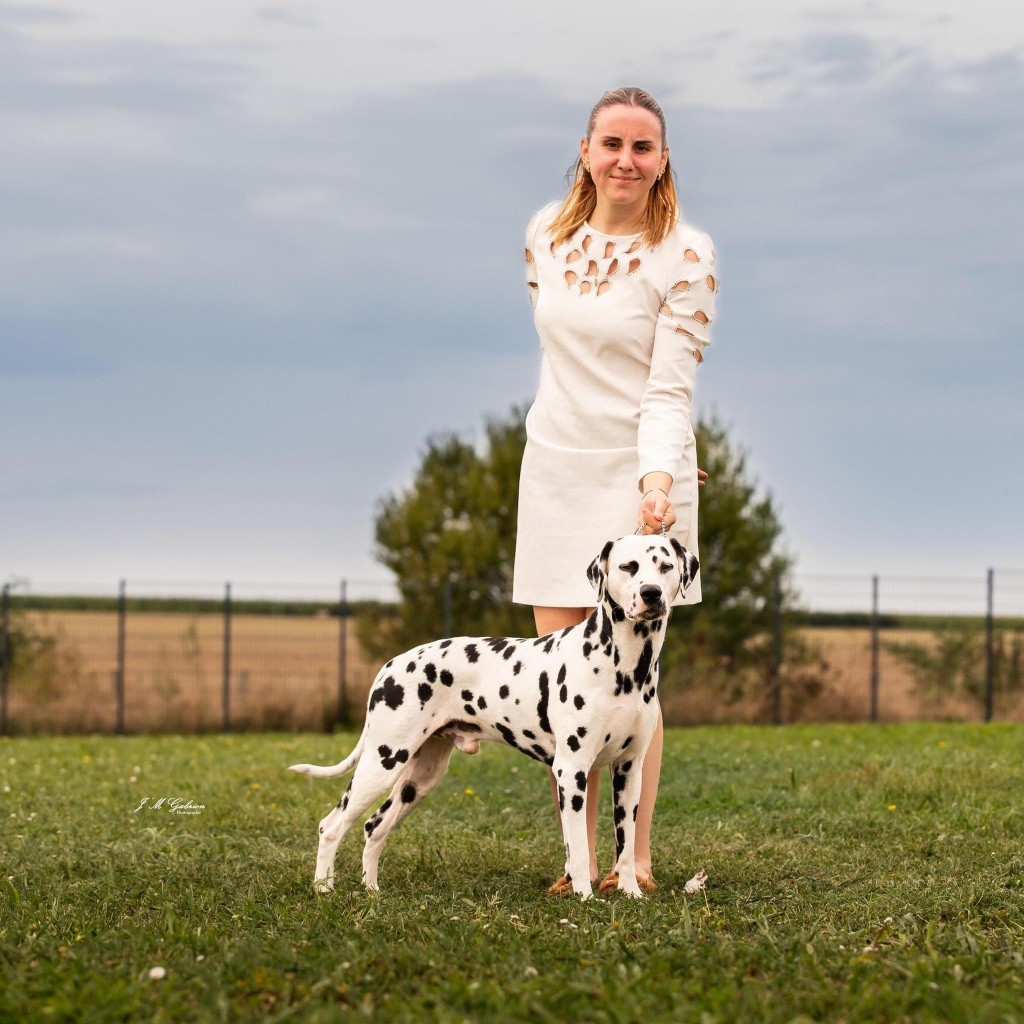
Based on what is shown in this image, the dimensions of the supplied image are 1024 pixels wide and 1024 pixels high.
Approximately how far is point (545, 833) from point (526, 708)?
8.23ft

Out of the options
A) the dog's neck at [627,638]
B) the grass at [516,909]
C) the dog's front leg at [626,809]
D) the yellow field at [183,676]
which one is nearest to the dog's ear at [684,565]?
the dog's neck at [627,638]

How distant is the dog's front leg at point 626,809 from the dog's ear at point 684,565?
2.46 feet

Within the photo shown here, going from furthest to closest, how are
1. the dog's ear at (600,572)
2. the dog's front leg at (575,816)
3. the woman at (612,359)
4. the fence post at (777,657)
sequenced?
the fence post at (777,657) → the woman at (612,359) → the dog's front leg at (575,816) → the dog's ear at (600,572)

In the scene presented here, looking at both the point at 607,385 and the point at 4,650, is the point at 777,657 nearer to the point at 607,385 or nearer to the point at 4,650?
the point at 4,650

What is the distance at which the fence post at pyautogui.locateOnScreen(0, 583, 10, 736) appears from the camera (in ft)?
67.6

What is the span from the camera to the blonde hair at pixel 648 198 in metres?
5.44

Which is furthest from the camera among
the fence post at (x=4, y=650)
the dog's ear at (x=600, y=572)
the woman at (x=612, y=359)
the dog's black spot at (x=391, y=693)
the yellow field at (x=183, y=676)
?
the yellow field at (x=183, y=676)

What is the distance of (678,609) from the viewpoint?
859 inches

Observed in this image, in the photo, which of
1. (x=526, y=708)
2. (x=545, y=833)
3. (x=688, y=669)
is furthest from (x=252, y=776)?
(x=688, y=669)

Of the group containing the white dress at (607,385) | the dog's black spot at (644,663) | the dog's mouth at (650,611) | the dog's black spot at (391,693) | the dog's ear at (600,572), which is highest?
the white dress at (607,385)

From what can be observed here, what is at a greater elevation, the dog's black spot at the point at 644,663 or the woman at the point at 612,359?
the woman at the point at 612,359

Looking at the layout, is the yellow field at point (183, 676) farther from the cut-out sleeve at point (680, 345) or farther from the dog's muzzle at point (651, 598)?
the dog's muzzle at point (651, 598)

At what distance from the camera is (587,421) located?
5.45m

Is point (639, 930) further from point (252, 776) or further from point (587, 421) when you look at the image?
point (252, 776)
